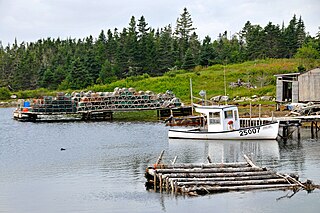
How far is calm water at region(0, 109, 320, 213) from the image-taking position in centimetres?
2758

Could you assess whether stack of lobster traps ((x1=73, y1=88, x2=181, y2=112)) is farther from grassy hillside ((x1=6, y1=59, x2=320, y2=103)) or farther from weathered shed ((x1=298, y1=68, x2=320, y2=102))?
weathered shed ((x1=298, y1=68, x2=320, y2=102))

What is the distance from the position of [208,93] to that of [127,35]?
138 feet

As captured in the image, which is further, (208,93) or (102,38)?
(102,38)

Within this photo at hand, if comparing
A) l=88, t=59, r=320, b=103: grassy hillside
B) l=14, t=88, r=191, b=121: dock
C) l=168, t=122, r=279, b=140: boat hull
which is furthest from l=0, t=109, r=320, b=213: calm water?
l=88, t=59, r=320, b=103: grassy hillside

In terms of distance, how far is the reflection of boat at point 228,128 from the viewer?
1983 inches

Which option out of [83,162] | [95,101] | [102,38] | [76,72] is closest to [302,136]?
[83,162]

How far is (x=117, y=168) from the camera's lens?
3850cm

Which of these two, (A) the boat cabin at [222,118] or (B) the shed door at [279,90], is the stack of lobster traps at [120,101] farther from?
(A) the boat cabin at [222,118]

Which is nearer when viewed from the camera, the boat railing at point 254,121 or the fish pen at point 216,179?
the fish pen at point 216,179

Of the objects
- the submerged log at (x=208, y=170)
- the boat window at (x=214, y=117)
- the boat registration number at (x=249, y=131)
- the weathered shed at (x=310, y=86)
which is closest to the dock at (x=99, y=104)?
the weathered shed at (x=310, y=86)

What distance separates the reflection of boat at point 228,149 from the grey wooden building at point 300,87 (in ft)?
55.4

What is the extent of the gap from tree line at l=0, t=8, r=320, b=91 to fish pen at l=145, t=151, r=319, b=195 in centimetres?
7271

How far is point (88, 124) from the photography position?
247ft

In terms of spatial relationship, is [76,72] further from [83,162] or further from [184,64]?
[83,162]
